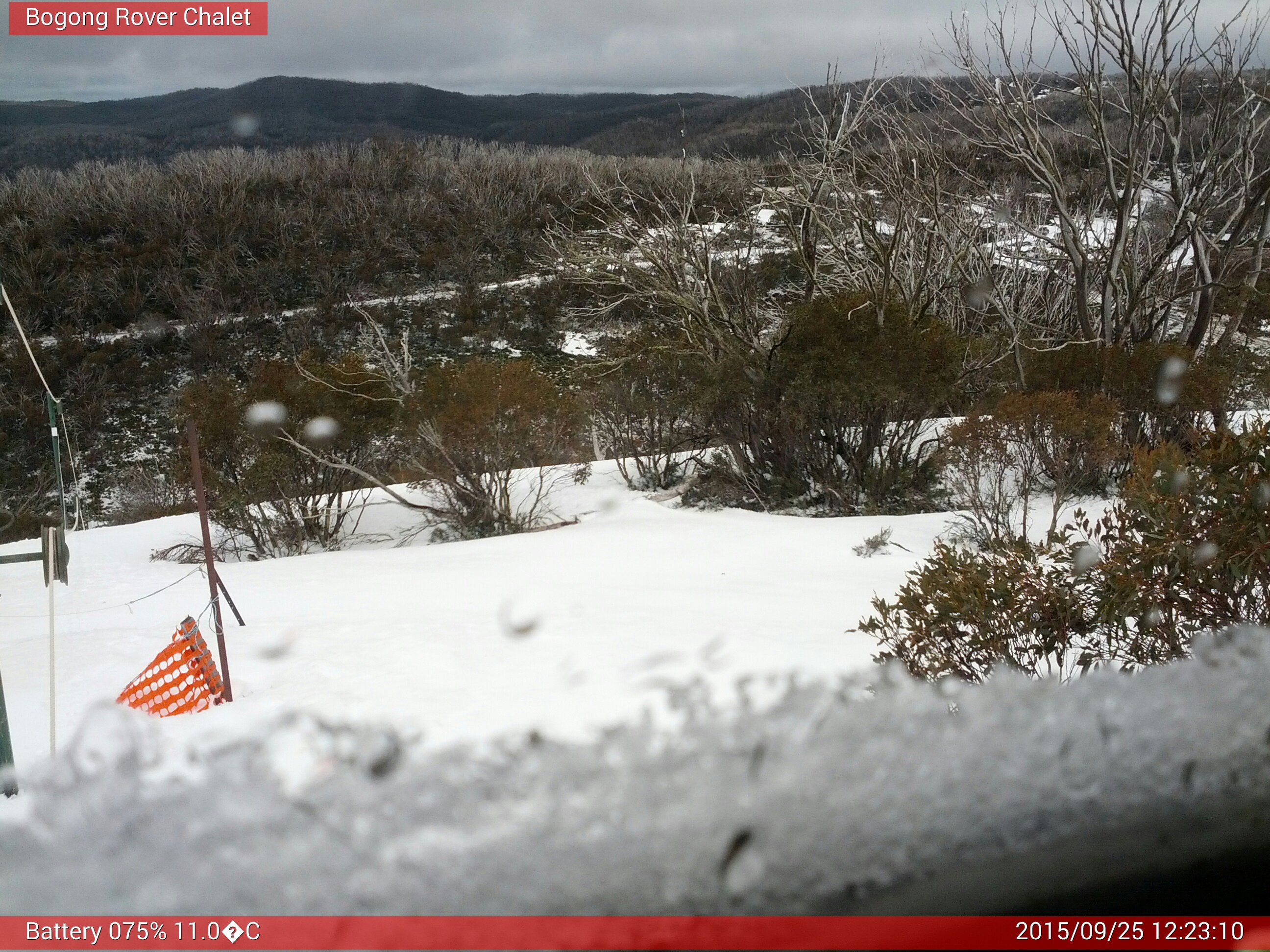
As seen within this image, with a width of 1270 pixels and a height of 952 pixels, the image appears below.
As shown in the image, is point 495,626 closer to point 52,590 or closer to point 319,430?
point 52,590

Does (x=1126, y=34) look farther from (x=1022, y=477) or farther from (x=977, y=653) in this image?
(x=977, y=653)

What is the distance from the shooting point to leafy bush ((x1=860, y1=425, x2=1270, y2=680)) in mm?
1298

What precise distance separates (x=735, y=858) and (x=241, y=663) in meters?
1.84

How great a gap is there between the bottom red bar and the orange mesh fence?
3.56 ft

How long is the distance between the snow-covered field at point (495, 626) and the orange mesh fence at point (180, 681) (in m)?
0.06

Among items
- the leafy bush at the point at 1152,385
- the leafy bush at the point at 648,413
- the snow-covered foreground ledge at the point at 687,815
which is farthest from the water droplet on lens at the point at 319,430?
the snow-covered foreground ledge at the point at 687,815

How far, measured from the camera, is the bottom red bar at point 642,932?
44cm

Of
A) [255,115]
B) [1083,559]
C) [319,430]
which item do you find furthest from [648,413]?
[1083,559]

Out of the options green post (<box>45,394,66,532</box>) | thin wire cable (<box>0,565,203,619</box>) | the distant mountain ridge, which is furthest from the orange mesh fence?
the distant mountain ridge

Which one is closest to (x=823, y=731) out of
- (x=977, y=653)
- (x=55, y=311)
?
(x=977, y=653)

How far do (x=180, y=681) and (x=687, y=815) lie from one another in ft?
5.36

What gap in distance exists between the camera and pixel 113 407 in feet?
38.5

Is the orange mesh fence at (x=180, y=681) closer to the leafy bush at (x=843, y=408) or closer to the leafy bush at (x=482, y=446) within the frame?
the leafy bush at (x=482, y=446)

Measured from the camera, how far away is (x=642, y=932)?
445mm
